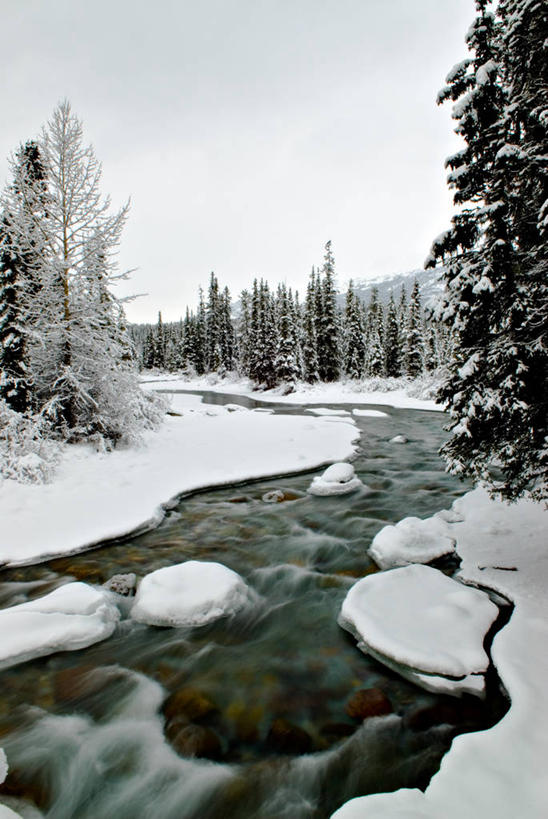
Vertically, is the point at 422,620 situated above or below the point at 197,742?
above

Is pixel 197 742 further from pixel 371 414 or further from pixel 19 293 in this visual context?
pixel 371 414

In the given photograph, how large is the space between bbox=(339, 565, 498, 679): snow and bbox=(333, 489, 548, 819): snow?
0.90ft

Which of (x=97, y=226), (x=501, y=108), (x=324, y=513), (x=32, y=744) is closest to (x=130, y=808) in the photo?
(x=32, y=744)

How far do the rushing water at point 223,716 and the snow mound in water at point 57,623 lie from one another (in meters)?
0.14

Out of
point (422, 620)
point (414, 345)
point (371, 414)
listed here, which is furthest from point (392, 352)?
point (422, 620)

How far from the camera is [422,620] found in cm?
441

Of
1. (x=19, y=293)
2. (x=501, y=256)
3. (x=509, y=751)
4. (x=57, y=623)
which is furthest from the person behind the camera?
(x=19, y=293)

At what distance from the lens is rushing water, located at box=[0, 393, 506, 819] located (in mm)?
3033

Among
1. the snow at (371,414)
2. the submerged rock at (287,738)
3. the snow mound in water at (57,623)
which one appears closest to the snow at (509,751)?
the submerged rock at (287,738)

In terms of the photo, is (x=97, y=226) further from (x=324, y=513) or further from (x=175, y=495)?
(x=324, y=513)

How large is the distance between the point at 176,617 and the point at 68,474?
5929 mm

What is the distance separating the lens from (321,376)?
153ft

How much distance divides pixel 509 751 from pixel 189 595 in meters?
3.75

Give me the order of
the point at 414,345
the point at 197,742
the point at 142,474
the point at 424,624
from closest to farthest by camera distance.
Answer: the point at 197,742 < the point at 424,624 < the point at 142,474 < the point at 414,345
